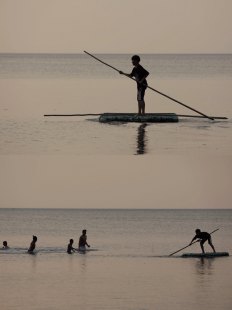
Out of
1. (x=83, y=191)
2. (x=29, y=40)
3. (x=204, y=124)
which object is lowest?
(x=83, y=191)

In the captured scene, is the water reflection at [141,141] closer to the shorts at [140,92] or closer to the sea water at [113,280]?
the shorts at [140,92]

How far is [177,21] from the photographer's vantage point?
5.48m

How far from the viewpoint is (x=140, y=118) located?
18.6 ft

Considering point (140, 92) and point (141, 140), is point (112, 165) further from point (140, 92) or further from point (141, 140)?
point (140, 92)

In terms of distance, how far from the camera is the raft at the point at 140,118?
5656 millimetres

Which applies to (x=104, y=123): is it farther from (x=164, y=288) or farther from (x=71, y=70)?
(x=71, y=70)

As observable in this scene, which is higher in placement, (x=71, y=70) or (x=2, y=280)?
(x=71, y=70)

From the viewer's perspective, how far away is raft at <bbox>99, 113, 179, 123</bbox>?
18.6ft

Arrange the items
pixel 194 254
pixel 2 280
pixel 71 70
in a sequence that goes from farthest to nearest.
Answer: pixel 71 70 → pixel 194 254 → pixel 2 280

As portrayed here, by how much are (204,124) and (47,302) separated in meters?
1.21

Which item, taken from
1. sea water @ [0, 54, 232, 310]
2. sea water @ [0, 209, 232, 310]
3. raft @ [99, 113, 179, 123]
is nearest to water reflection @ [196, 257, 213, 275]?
sea water @ [0, 209, 232, 310]

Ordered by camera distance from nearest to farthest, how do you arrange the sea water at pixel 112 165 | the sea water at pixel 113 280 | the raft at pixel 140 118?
the sea water at pixel 112 165
the sea water at pixel 113 280
the raft at pixel 140 118

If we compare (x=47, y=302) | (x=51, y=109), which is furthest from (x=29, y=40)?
(x=47, y=302)

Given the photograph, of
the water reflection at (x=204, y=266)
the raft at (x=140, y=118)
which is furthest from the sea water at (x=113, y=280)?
the raft at (x=140, y=118)
